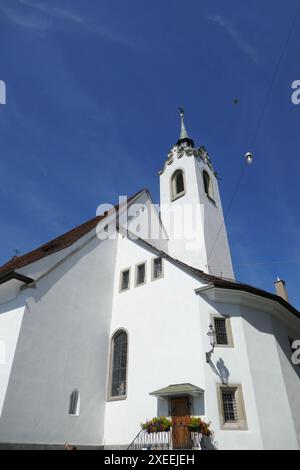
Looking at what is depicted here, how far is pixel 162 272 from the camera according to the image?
578 inches

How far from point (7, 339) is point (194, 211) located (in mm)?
13492

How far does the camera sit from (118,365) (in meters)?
14.1

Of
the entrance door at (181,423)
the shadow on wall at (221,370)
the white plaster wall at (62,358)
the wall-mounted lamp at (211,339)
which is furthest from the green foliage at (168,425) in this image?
the white plaster wall at (62,358)

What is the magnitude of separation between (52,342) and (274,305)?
928 cm

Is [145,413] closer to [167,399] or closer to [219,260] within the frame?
[167,399]

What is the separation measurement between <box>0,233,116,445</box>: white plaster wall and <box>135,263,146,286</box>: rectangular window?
68.9 inches

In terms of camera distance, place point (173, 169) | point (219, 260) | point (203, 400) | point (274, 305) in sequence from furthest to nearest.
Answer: point (173, 169) → point (219, 260) → point (274, 305) → point (203, 400)

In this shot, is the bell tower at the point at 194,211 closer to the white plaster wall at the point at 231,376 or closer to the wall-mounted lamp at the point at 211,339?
the white plaster wall at the point at 231,376

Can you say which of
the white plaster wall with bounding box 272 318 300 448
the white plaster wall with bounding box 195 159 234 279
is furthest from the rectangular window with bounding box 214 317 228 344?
the white plaster wall with bounding box 195 159 234 279

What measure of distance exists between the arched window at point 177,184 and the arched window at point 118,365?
11.3 metres

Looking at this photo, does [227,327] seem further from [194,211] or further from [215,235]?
[194,211]

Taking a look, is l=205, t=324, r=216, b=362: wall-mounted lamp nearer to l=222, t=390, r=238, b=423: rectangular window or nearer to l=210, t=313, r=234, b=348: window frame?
l=210, t=313, r=234, b=348: window frame

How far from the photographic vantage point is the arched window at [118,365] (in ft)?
44.4
